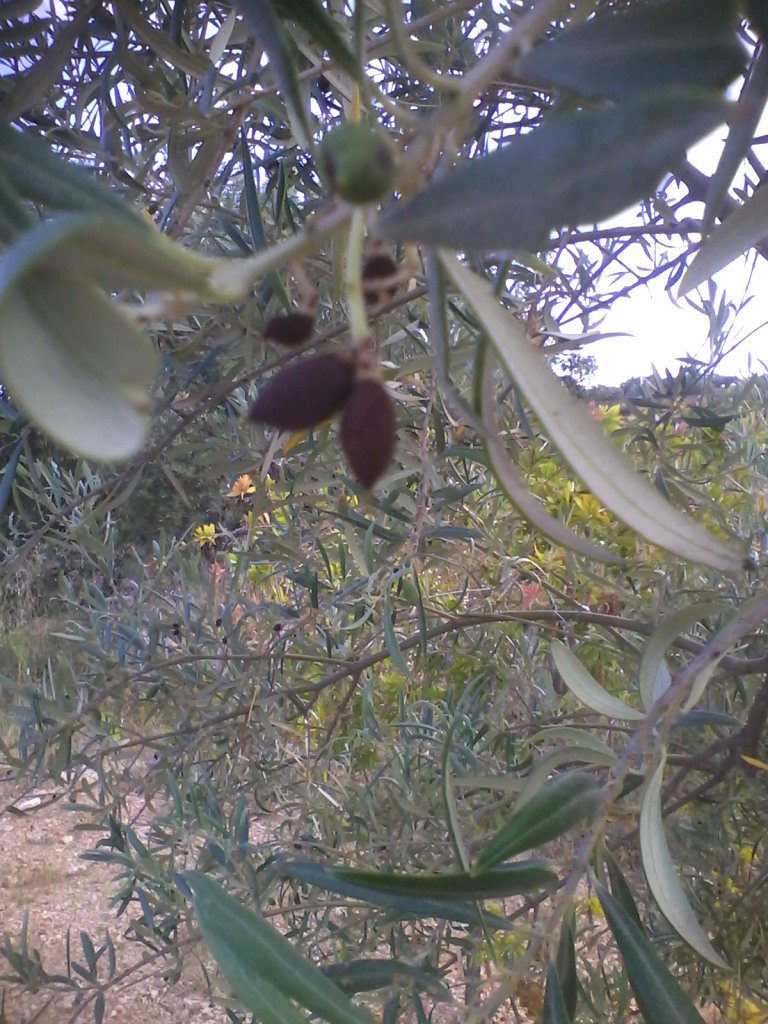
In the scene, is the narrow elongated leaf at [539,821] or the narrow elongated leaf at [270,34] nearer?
the narrow elongated leaf at [270,34]

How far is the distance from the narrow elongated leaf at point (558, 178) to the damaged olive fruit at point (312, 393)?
0.19ft

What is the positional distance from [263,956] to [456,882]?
0.13 meters

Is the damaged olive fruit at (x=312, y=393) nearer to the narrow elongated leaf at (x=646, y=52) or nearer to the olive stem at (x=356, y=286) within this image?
the olive stem at (x=356, y=286)

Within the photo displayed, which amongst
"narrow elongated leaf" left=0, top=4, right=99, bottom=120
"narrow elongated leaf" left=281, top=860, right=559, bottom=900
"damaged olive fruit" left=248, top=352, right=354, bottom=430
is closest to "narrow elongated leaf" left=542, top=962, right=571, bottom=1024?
"narrow elongated leaf" left=281, top=860, right=559, bottom=900

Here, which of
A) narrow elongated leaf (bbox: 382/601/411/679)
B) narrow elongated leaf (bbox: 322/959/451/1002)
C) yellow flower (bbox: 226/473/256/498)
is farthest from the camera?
yellow flower (bbox: 226/473/256/498)

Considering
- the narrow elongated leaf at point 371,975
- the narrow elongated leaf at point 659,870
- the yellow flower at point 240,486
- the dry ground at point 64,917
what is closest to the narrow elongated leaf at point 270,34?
the narrow elongated leaf at point 659,870

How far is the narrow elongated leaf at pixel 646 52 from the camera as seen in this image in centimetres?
39

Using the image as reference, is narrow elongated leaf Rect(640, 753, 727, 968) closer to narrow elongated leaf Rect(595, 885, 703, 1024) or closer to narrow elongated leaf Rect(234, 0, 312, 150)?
narrow elongated leaf Rect(595, 885, 703, 1024)

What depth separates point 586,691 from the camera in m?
0.79

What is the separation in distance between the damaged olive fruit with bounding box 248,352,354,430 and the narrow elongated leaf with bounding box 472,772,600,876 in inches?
12.7

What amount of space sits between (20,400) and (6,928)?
362cm

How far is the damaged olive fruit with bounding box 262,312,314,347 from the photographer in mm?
390

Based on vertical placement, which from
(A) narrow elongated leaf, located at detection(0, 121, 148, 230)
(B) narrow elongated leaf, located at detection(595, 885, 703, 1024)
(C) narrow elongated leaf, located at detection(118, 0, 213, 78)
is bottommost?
(B) narrow elongated leaf, located at detection(595, 885, 703, 1024)

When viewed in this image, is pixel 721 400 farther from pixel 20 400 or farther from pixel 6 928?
pixel 6 928
